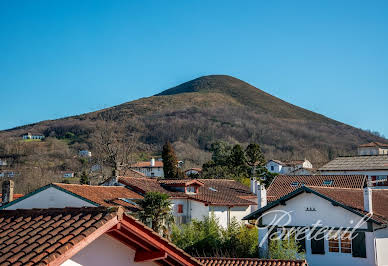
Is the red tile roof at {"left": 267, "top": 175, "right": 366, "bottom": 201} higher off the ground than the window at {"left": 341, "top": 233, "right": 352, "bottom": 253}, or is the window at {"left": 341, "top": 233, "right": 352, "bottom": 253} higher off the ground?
the red tile roof at {"left": 267, "top": 175, "right": 366, "bottom": 201}

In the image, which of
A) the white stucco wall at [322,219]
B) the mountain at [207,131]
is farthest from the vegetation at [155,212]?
the mountain at [207,131]

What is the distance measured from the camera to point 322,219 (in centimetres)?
2348

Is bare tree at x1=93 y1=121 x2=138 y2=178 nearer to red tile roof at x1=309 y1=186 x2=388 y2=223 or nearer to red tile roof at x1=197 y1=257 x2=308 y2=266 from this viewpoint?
red tile roof at x1=309 y1=186 x2=388 y2=223

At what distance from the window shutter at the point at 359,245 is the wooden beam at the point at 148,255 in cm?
1891

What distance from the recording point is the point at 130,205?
28.8 metres

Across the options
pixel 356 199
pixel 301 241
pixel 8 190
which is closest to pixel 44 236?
pixel 301 241

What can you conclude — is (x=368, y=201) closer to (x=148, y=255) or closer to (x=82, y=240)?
(x=148, y=255)

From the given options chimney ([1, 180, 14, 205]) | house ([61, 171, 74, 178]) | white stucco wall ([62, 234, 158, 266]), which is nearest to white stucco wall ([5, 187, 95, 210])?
chimney ([1, 180, 14, 205])

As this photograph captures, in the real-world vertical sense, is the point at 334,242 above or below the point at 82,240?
below

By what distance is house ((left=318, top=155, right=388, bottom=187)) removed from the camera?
54375mm

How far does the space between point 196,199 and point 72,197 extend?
1430 centimetres

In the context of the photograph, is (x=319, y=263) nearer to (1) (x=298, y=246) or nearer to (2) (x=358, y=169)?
(1) (x=298, y=246)

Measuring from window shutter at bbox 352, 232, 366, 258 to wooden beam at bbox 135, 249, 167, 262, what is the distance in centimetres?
1891

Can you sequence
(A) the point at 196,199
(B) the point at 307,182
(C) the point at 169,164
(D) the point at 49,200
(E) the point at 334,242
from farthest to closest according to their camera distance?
(C) the point at 169,164 < (B) the point at 307,182 < (A) the point at 196,199 < (E) the point at 334,242 < (D) the point at 49,200
